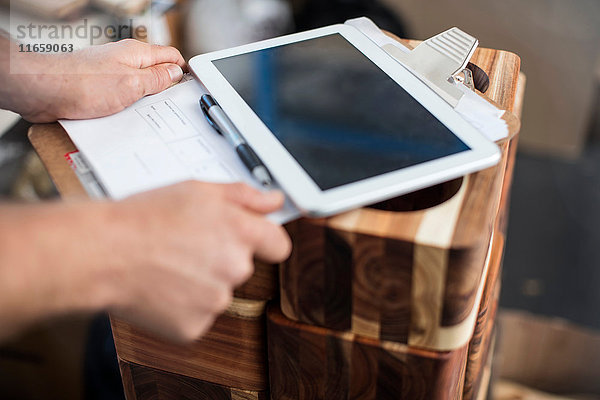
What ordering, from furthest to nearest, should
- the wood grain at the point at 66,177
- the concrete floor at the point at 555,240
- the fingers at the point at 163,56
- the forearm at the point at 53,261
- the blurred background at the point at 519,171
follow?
the concrete floor at the point at 555,240
the blurred background at the point at 519,171
the fingers at the point at 163,56
the wood grain at the point at 66,177
the forearm at the point at 53,261

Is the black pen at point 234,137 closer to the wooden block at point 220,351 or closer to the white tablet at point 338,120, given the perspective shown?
the white tablet at point 338,120

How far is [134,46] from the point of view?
1.74 feet

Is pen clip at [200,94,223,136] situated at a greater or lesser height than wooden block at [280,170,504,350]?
greater

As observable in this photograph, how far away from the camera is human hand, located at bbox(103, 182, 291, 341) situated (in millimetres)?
347

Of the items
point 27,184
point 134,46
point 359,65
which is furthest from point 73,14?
point 359,65

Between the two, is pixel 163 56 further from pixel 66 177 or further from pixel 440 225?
pixel 440 225

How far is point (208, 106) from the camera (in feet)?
1.53

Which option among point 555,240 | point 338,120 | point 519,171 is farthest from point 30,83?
point 519,171

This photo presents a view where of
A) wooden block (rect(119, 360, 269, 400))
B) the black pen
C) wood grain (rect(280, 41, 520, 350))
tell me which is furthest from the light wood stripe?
wooden block (rect(119, 360, 269, 400))

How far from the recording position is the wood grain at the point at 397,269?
0.38 m

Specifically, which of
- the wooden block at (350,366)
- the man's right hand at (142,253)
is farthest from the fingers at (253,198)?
the wooden block at (350,366)

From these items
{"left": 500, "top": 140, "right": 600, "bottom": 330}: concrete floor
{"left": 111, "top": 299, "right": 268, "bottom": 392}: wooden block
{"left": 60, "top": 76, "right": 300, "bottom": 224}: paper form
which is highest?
{"left": 60, "top": 76, "right": 300, "bottom": 224}: paper form

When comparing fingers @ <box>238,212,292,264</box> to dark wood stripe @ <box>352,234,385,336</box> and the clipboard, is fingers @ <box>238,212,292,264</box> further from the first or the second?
the clipboard

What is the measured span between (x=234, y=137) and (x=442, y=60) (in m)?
0.19
